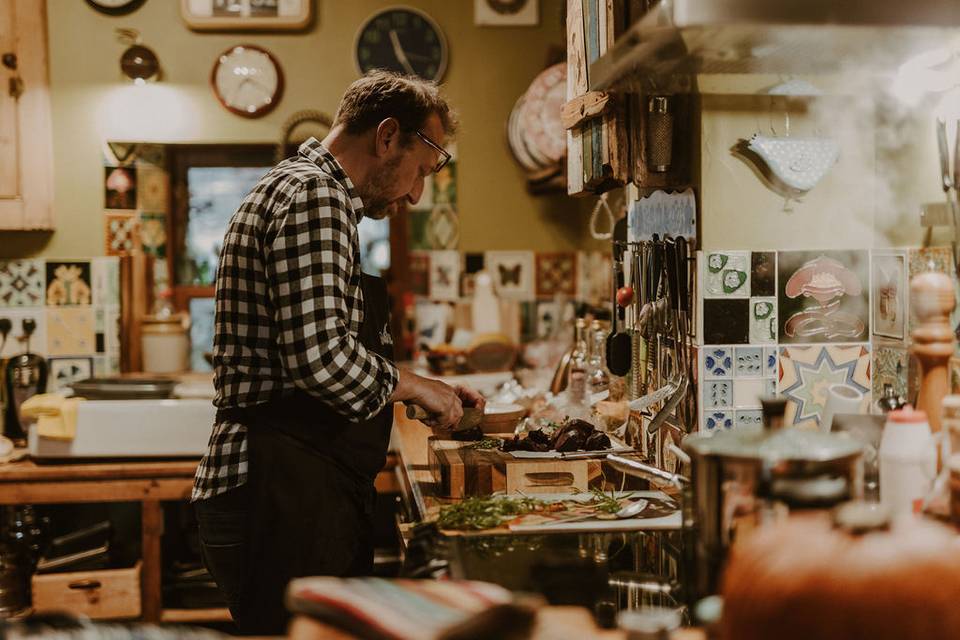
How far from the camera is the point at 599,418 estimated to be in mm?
2783

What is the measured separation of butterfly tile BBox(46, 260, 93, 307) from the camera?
13.5ft

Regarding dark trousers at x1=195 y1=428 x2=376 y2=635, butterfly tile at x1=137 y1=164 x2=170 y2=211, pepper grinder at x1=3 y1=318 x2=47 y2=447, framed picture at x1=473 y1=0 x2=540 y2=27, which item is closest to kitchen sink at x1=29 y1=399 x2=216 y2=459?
pepper grinder at x1=3 y1=318 x2=47 y2=447

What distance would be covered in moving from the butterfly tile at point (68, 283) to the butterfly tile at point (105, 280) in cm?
2

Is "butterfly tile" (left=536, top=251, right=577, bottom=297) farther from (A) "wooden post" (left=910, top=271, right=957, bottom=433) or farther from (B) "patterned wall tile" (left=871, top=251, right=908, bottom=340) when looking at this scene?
(A) "wooden post" (left=910, top=271, right=957, bottom=433)

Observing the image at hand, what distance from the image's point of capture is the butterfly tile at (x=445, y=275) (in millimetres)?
4348

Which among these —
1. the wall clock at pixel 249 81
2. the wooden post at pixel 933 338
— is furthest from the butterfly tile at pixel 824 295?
the wall clock at pixel 249 81

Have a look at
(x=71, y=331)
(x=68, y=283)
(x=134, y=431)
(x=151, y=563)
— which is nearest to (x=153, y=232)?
(x=68, y=283)

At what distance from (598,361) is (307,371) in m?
1.33

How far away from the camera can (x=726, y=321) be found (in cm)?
210

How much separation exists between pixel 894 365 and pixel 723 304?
1.15 feet

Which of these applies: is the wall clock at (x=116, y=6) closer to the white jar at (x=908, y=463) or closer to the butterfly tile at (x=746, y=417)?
the butterfly tile at (x=746, y=417)

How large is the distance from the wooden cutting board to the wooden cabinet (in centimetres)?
251

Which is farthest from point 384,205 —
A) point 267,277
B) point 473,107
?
point 473,107

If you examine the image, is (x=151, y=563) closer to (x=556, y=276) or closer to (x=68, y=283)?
(x=68, y=283)
